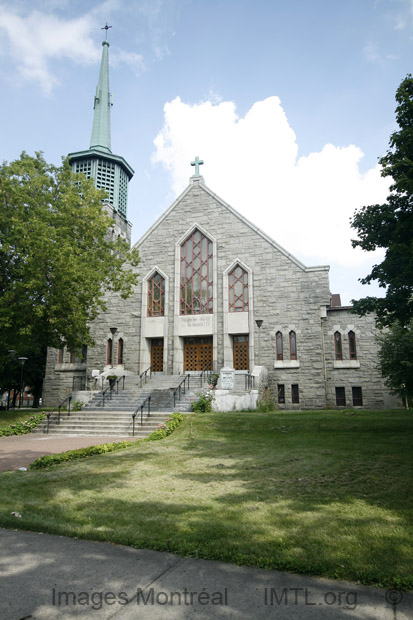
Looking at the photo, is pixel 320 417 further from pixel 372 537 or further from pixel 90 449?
pixel 372 537

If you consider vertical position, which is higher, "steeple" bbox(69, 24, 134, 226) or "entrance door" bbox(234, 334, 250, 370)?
"steeple" bbox(69, 24, 134, 226)

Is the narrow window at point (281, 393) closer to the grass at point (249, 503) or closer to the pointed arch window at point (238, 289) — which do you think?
the pointed arch window at point (238, 289)

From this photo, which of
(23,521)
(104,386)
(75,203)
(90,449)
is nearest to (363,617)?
(23,521)

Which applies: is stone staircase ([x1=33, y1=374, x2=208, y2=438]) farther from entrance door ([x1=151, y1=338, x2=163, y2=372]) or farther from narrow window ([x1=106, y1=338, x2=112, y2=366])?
narrow window ([x1=106, y1=338, x2=112, y2=366])

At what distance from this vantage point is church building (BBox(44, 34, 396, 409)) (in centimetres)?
2572

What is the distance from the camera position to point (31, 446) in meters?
13.9

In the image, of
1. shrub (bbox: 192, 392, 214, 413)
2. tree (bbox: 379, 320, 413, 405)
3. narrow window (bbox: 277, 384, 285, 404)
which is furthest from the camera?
narrow window (bbox: 277, 384, 285, 404)

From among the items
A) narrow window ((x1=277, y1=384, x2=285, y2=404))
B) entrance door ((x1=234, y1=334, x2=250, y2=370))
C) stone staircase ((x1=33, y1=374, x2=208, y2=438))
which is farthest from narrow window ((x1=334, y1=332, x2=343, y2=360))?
stone staircase ((x1=33, y1=374, x2=208, y2=438))

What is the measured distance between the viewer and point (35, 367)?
159ft

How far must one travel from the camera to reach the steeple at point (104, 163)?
39281 mm

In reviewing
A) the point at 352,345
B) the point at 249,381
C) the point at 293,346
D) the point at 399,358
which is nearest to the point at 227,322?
the point at 293,346

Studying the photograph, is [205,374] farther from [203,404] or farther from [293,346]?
[203,404]

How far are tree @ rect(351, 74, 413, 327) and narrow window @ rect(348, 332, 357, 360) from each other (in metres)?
12.8

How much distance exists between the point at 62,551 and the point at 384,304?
1142cm
